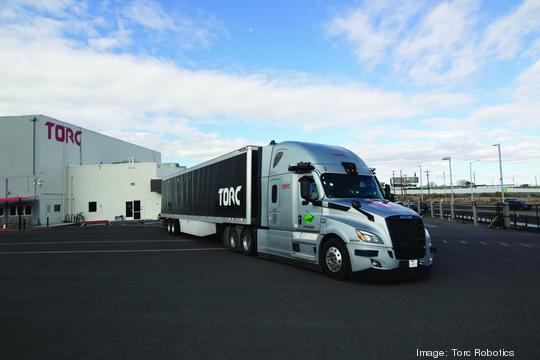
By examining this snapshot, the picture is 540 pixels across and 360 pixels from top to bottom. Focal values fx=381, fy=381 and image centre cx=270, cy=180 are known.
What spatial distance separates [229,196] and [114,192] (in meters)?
31.6

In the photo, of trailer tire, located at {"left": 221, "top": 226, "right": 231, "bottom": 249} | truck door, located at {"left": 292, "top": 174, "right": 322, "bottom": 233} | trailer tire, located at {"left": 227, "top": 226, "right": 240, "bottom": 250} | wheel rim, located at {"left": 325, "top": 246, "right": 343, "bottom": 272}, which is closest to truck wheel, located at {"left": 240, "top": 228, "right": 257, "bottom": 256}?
trailer tire, located at {"left": 227, "top": 226, "right": 240, "bottom": 250}

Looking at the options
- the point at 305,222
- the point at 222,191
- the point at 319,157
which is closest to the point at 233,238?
the point at 222,191

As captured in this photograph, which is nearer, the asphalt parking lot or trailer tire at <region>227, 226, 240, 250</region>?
the asphalt parking lot

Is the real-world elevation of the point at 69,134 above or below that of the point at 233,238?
above

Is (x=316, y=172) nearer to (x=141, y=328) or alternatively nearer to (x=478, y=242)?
(x=141, y=328)

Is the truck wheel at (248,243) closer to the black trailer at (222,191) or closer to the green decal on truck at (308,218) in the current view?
the black trailer at (222,191)

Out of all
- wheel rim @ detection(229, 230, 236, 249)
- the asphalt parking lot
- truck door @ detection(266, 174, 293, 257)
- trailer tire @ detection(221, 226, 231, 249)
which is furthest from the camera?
trailer tire @ detection(221, 226, 231, 249)

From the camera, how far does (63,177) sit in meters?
40.0

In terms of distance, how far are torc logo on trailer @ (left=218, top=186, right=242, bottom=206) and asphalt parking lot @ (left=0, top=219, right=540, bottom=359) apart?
3.25 m

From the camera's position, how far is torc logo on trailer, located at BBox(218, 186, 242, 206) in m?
13.0

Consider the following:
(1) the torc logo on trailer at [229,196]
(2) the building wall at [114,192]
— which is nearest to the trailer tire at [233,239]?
(1) the torc logo on trailer at [229,196]

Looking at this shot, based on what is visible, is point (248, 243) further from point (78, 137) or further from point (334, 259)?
point (78, 137)

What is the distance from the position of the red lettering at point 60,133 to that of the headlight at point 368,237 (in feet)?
128

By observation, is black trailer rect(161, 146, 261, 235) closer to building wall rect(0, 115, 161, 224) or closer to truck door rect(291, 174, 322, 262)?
truck door rect(291, 174, 322, 262)
